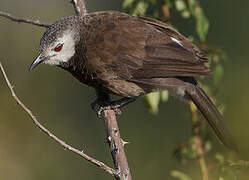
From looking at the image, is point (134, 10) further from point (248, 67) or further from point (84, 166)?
point (84, 166)

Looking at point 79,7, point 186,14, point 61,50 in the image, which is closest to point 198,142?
point 186,14

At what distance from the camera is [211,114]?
470 centimetres

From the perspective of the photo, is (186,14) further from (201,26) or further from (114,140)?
(114,140)

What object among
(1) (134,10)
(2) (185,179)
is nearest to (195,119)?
(2) (185,179)

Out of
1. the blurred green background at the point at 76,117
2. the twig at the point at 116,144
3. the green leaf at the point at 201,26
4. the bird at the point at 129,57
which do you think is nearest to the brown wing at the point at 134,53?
the bird at the point at 129,57

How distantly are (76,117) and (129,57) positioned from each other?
3.21 meters

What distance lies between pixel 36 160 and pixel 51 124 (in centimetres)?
66

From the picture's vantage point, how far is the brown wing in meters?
4.61

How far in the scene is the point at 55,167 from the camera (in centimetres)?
666

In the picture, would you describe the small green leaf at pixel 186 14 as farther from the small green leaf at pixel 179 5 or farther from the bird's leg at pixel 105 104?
the bird's leg at pixel 105 104

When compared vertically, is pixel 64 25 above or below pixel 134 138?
above

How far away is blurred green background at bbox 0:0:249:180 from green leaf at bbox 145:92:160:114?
1077 mm

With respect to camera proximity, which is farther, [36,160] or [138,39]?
[36,160]

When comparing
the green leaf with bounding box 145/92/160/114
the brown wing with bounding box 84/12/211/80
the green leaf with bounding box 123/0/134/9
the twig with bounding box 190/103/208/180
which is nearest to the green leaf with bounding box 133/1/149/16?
the green leaf with bounding box 123/0/134/9
